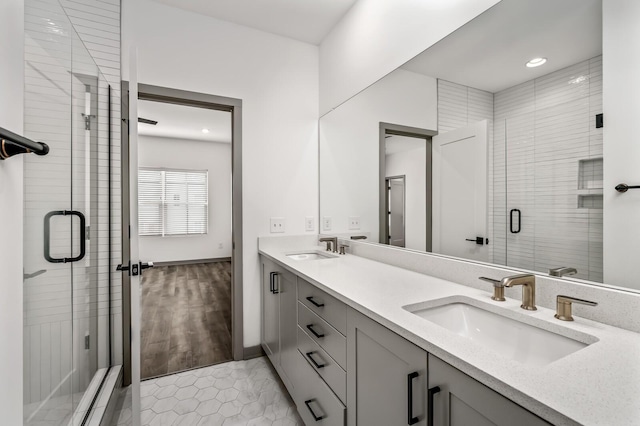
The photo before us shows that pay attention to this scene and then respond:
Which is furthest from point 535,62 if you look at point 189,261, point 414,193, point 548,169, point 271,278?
point 189,261

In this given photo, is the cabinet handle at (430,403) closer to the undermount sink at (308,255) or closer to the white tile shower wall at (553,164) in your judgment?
the white tile shower wall at (553,164)

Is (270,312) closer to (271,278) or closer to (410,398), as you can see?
(271,278)

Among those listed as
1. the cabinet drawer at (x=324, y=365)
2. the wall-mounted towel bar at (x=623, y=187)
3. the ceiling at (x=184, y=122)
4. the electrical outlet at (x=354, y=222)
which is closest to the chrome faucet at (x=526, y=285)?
the wall-mounted towel bar at (x=623, y=187)

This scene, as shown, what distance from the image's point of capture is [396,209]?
1.89 metres

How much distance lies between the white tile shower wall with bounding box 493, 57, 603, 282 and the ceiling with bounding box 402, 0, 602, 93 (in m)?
0.05

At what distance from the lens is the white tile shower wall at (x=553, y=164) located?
3.05ft

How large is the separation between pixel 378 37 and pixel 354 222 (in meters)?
1.29

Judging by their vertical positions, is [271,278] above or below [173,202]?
below

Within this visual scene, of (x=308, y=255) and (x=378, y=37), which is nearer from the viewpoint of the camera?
(x=378, y=37)

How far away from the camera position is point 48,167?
118 centimetres

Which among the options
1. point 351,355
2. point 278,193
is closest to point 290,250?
point 278,193

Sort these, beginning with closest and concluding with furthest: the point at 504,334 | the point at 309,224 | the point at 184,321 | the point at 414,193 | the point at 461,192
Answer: the point at 504,334 < the point at 461,192 < the point at 414,193 < the point at 309,224 < the point at 184,321

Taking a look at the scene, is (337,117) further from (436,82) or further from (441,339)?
(441,339)

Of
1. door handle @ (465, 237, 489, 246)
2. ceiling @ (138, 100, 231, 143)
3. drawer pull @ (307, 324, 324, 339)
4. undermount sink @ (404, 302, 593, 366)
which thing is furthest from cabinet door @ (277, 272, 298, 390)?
ceiling @ (138, 100, 231, 143)
